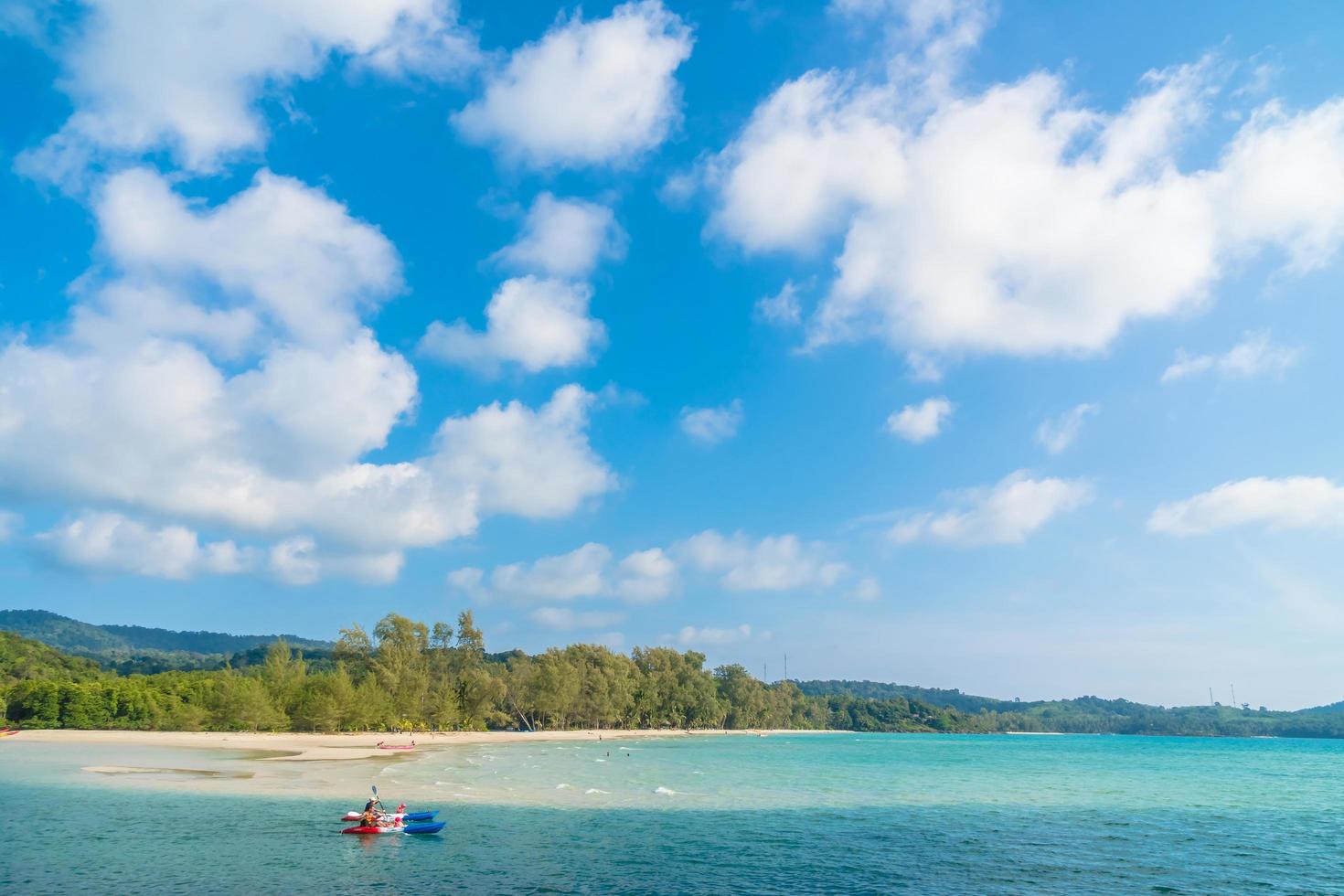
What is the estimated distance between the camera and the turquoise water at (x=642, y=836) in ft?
91.8

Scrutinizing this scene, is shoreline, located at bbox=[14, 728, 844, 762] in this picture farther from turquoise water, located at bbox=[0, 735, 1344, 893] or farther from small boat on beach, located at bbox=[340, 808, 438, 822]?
small boat on beach, located at bbox=[340, 808, 438, 822]

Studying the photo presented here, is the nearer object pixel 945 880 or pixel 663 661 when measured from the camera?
pixel 945 880

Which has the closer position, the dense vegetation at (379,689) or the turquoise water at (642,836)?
the turquoise water at (642,836)

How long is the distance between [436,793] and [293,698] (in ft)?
221

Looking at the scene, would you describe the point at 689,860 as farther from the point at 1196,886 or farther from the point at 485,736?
the point at 485,736

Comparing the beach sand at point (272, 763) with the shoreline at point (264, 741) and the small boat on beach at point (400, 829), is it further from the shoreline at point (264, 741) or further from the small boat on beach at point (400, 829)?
the small boat on beach at point (400, 829)

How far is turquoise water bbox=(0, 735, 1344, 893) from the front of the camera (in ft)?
91.8

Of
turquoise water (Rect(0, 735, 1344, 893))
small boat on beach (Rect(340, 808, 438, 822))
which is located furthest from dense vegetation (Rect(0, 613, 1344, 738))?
small boat on beach (Rect(340, 808, 438, 822))

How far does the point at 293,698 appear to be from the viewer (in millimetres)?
105438

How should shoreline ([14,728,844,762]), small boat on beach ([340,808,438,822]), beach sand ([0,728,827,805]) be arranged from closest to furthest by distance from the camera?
small boat on beach ([340,808,438,822])
beach sand ([0,728,827,805])
shoreline ([14,728,844,762])

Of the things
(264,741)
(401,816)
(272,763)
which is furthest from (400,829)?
(264,741)

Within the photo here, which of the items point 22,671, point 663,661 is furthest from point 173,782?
point 663,661

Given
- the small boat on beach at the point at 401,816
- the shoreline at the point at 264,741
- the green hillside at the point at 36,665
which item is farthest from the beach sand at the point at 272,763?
the green hillside at the point at 36,665

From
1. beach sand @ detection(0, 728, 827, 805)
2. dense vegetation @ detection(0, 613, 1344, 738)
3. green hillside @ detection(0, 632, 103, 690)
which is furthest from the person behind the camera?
green hillside @ detection(0, 632, 103, 690)
